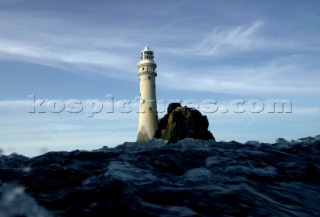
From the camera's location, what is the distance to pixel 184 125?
61.4 m

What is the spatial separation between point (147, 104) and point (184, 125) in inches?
398

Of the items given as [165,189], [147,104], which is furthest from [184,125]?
[165,189]

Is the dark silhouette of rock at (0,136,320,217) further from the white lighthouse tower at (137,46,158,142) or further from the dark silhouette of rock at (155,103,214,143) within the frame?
the white lighthouse tower at (137,46,158,142)

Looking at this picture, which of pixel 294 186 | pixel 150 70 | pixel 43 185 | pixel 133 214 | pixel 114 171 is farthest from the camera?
pixel 150 70

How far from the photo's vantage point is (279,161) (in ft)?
38.4

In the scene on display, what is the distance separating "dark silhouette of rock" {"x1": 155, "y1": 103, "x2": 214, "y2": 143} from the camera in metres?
60.6

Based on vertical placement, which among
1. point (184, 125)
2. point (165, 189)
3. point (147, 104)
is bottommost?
point (184, 125)

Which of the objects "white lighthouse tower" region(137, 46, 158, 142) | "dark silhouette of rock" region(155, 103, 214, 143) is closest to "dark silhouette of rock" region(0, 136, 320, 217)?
"dark silhouette of rock" region(155, 103, 214, 143)

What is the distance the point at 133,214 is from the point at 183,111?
190 feet

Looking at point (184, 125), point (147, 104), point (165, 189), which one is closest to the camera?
point (165, 189)

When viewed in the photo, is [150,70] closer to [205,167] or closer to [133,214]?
[205,167]

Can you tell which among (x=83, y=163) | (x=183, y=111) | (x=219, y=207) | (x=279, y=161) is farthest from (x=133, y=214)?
(x=183, y=111)

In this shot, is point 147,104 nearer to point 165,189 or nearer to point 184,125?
point 184,125

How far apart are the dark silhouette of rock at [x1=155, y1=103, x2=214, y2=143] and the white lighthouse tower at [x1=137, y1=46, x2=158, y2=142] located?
8.58 feet
